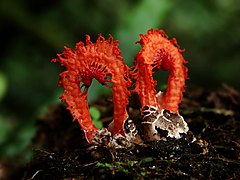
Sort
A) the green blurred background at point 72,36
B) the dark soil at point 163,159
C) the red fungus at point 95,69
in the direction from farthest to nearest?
the green blurred background at point 72,36, the red fungus at point 95,69, the dark soil at point 163,159

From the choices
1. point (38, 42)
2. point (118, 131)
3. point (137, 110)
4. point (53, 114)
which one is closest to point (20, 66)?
point (38, 42)

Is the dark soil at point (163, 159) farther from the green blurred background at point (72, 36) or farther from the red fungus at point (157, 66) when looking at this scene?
the green blurred background at point (72, 36)

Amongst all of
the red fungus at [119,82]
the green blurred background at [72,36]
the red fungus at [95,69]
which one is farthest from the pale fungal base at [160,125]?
the green blurred background at [72,36]

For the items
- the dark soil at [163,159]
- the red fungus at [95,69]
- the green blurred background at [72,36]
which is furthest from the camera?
the green blurred background at [72,36]

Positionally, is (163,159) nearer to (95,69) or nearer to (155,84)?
(155,84)

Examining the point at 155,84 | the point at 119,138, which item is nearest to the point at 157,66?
the point at 155,84

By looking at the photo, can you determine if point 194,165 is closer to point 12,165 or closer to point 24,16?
point 12,165

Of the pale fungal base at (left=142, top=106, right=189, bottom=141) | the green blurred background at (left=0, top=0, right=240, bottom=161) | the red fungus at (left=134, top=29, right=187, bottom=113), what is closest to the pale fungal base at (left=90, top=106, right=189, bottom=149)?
the pale fungal base at (left=142, top=106, right=189, bottom=141)
